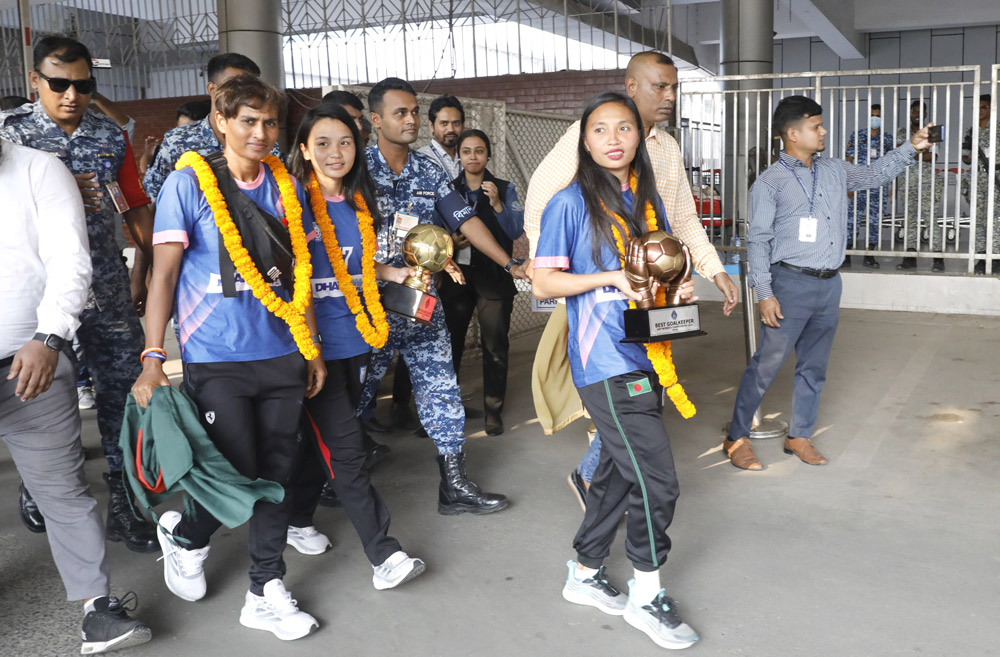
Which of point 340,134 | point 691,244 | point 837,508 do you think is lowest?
point 837,508

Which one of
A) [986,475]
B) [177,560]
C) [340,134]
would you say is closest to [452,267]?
[340,134]

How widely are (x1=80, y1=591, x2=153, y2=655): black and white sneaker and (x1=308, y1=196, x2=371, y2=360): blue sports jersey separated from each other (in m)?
1.03

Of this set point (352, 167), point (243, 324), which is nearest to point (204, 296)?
point (243, 324)

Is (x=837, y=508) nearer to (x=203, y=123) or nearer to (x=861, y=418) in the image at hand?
(x=861, y=418)

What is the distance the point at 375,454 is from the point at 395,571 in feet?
4.89

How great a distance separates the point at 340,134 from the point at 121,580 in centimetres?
180

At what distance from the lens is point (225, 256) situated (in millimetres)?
2703

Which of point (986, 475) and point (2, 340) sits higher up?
point (2, 340)

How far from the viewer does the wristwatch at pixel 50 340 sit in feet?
8.34

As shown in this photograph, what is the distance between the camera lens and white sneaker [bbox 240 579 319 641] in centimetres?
286

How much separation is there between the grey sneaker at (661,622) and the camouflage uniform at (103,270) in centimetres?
219

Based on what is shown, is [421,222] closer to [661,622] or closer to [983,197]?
[661,622]

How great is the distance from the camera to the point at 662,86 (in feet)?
12.0

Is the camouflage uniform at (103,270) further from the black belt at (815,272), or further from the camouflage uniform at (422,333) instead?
the black belt at (815,272)
